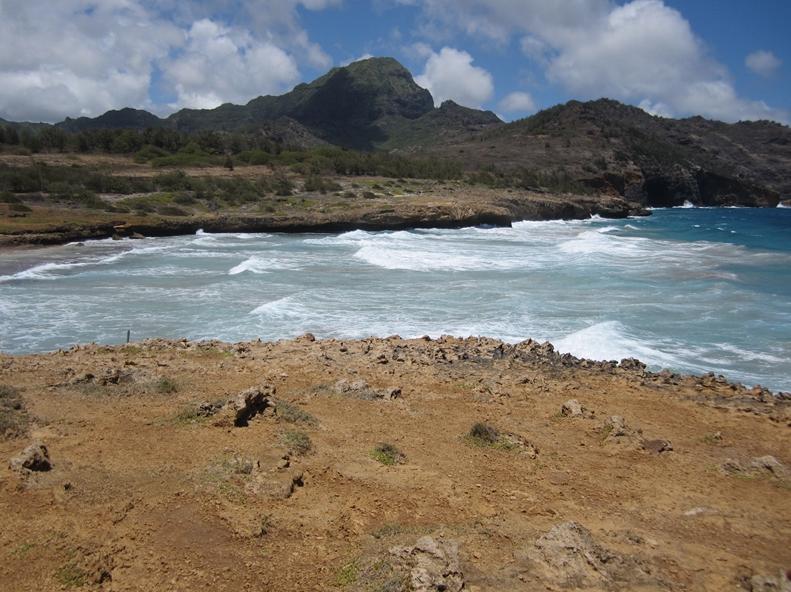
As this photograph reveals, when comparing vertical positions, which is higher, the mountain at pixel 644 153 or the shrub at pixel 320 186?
the mountain at pixel 644 153

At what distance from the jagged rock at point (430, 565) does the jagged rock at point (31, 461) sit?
3502mm

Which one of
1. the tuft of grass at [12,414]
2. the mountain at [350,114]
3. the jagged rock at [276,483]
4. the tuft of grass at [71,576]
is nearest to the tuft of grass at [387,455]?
the jagged rock at [276,483]

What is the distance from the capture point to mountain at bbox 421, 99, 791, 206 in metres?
81.1

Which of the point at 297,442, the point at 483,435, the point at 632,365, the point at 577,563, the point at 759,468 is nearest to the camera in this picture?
the point at 577,563

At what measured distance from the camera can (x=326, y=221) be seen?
37.7 metres

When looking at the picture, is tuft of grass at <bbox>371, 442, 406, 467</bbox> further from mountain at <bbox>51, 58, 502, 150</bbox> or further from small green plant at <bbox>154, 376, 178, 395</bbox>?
mountain at <bbox>51, 58, 502, 150</bbox>

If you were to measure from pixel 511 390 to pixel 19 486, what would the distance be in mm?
6461

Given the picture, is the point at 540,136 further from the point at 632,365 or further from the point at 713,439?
the point at 713,439

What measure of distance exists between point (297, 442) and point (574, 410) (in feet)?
12.9

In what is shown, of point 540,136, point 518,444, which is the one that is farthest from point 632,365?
point 540,136

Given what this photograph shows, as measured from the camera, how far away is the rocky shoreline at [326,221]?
92.4 ft

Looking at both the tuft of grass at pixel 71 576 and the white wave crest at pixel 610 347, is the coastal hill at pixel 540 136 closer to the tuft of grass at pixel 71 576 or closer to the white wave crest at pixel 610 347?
the white wave crest at pixel 610 347

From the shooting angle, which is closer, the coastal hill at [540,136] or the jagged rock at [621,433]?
the jagged rock at [621,433]

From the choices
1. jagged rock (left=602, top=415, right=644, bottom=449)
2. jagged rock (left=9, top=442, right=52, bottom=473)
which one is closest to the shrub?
jagged rock (left=602, top=415, right=644, bottom=449)
